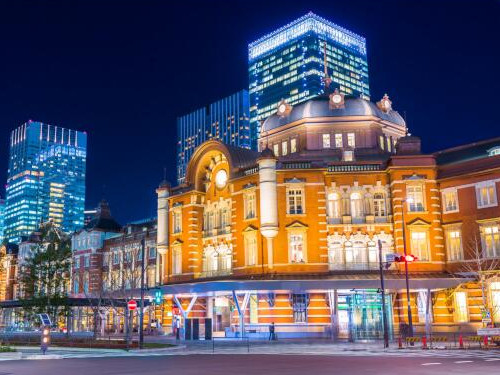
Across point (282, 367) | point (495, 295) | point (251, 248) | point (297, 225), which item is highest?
point (297, 225)

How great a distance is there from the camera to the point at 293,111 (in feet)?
204

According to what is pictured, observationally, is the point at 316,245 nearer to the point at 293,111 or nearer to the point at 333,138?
the point at 333,138

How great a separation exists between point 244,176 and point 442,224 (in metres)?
17.2

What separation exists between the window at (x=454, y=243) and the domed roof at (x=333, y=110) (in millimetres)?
14947

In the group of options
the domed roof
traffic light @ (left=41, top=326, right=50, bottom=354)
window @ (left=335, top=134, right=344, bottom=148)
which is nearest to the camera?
traffic light @ (left=41, top=326, right=50, bottom=354)

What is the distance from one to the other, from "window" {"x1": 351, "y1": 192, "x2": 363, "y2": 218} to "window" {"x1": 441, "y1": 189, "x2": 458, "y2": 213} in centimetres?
669

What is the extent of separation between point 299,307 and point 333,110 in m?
20.2

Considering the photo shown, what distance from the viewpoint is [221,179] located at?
58.8m

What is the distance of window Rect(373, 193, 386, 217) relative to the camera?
52031 millimetres

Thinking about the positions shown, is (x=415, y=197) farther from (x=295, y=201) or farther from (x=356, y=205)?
(x=295, y=201)

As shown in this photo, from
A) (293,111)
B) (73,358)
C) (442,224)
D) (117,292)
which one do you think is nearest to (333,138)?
(293,111)

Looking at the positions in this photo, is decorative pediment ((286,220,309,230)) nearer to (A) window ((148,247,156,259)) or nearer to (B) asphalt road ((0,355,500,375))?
(B) asphalt road ((0,355,500,375))

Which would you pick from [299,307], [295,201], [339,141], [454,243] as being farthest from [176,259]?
[454,243]

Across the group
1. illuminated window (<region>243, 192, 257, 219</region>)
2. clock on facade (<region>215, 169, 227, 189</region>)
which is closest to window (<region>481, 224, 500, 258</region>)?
illuminated window (<region>243, 192, 257, 219</region>)
